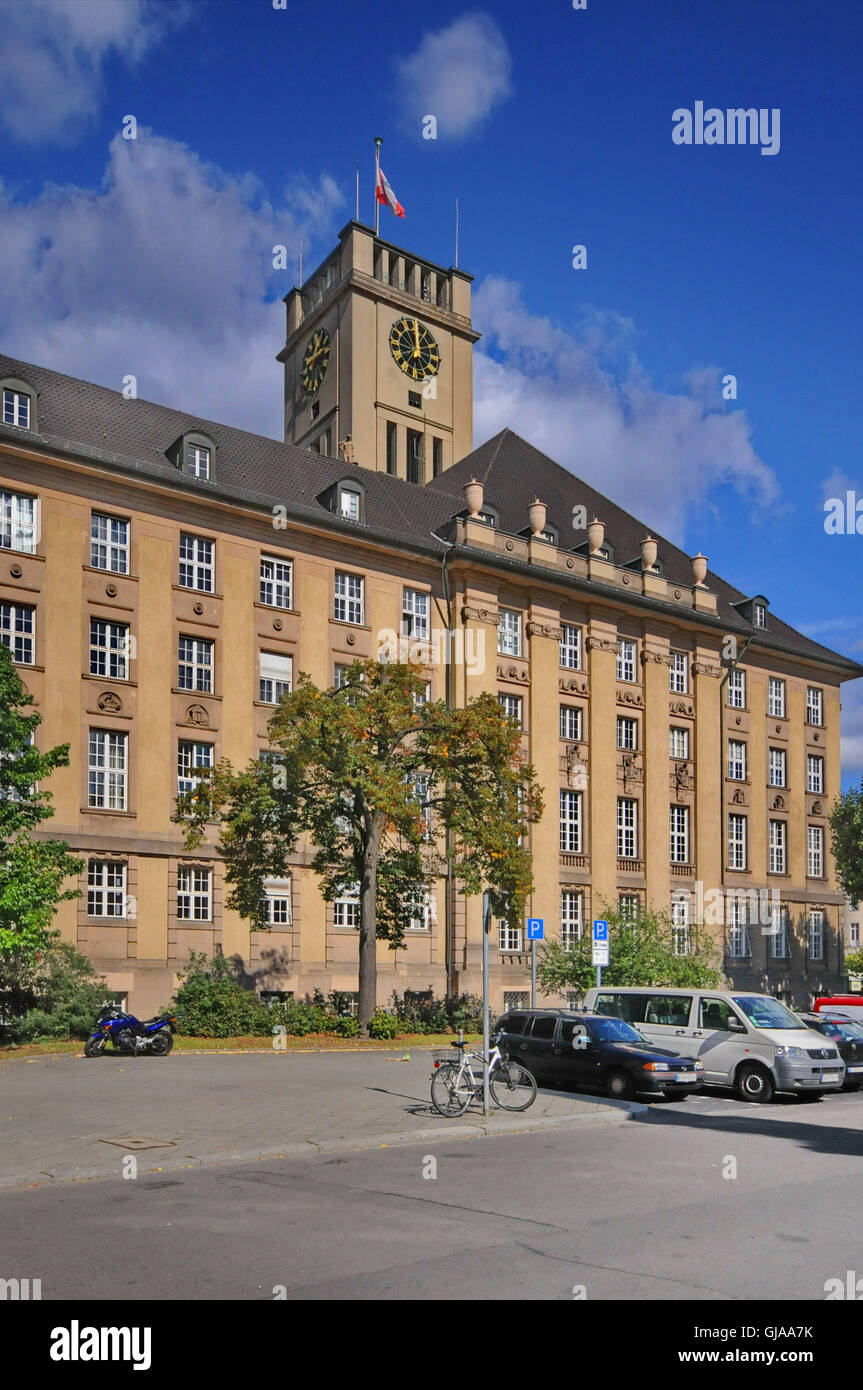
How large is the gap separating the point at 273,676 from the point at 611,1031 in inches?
840

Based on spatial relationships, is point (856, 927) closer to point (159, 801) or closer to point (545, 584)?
point (545, 584)

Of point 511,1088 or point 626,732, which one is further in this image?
point 626,732

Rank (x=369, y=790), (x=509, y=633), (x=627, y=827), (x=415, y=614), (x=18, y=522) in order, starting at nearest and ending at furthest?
(x=369, y=790)
(x=18, y=522)
(x=415, y=614)
(x=509, y=633)
(x=627, y=827)

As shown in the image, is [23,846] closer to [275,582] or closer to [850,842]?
[275,582]

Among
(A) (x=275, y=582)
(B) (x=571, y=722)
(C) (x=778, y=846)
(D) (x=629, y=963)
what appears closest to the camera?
(D) (x=629, y=963)

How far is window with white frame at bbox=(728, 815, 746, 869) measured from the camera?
2162 inches

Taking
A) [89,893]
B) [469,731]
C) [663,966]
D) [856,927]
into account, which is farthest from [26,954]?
[856,927]

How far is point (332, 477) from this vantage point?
46781mm

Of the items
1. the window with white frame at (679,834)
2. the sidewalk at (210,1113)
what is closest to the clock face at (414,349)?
the window with white frame at (679,834)

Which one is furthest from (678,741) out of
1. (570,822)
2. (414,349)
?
(414,349)

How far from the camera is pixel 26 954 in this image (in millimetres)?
29672

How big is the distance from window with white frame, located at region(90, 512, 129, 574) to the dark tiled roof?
1.66 metres

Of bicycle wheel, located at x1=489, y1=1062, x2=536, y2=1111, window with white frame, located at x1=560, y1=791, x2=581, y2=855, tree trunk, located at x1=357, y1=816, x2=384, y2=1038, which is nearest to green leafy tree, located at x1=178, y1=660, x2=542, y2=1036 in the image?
tree trunk, located at x1=357, y1=816, x2=384, y2=1038
